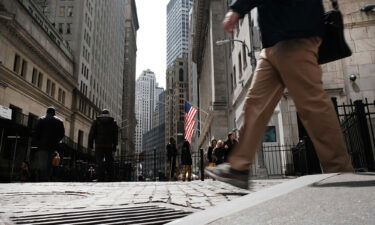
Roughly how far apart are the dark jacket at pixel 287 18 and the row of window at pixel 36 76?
30.6 m

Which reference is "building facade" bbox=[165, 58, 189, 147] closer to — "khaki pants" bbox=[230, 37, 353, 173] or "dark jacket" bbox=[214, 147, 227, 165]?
"dark jacket" bbox=[214, 147, 227, 165]

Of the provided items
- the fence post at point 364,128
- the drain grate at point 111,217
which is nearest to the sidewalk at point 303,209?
the drain grate at point 111,217

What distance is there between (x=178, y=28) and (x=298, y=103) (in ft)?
574

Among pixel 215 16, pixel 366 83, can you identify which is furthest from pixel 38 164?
pixel 215 16

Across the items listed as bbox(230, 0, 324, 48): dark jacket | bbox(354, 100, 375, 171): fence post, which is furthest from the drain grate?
bbox(354, 100, 375, 171): fence post

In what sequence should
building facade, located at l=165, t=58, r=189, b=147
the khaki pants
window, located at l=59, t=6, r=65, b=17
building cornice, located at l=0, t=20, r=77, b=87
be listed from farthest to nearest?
building facade, located at l=165, t=58, r=189, b=147
window, located at l=59, t=6, r=65, b=17
building cornice, located at l=0, t=20, r=77, b=87
the khaki pants

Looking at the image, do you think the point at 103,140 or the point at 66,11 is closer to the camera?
the point at 103,140

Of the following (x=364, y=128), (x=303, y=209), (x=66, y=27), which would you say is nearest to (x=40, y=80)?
(x=66, y=27)

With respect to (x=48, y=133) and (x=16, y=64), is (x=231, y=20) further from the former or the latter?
(x=16, y=64)

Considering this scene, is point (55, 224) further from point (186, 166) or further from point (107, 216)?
point (186, 166)

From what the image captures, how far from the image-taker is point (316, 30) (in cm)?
313

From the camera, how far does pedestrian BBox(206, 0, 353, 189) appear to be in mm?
2992

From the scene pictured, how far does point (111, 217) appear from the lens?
2.47m

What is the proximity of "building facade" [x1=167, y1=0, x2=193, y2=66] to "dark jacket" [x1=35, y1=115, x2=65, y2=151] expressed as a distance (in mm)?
156703
